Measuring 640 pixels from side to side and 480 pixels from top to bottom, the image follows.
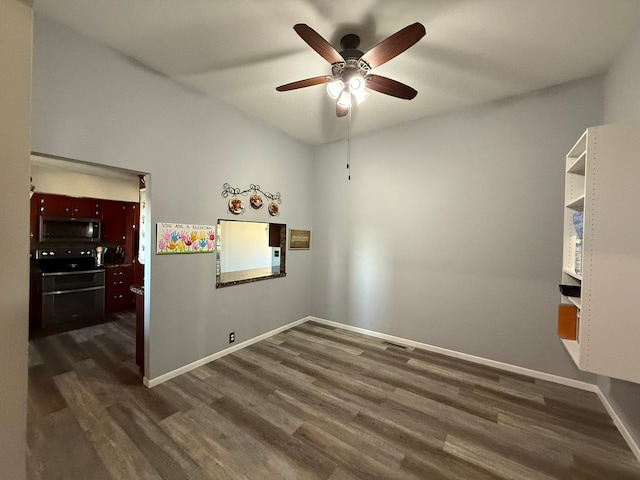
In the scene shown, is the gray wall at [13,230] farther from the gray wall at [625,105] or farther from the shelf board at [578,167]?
the gray wall at [625,105]

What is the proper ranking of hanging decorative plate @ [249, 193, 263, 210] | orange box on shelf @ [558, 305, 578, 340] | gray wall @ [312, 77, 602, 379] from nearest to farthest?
orange box on shelf @ [558, 305, 578, 340] → gray wall @ [312, 77, 602, 379] → hanging decorative plate @ [249, 193, 263, 210]

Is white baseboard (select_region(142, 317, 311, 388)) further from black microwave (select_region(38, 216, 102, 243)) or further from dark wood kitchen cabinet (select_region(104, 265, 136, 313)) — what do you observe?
black microwave (select_region(38, 216, 102, 243))

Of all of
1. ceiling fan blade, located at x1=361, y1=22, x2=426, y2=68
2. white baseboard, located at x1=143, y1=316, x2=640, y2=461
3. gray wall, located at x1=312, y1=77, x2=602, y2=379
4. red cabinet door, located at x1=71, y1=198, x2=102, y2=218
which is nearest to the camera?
ceiling fan blade, located at x1=361, y1=22, x2=426, y2=68

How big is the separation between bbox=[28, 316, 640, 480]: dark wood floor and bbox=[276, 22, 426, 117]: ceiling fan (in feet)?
8.53

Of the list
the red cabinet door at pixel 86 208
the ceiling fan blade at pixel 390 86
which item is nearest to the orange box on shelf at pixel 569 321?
the ceiling fan blade at pixel 390 86

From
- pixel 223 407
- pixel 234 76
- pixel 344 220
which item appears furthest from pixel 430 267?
pixel 234 76

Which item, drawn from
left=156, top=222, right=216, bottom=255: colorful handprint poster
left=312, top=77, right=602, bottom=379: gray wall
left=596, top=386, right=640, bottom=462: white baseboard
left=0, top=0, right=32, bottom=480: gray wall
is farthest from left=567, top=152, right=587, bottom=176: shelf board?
left=156, top=222, right=216, bottom=255: colorful handprint poster

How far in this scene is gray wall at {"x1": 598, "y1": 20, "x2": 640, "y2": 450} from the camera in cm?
173

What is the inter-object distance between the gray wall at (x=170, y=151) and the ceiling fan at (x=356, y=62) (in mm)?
1253

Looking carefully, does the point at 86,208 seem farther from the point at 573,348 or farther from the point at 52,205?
the point at 573,348

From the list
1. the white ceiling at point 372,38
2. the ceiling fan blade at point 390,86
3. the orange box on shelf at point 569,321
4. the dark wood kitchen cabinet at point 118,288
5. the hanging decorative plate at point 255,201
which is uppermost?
the white ceiling at point 372,38

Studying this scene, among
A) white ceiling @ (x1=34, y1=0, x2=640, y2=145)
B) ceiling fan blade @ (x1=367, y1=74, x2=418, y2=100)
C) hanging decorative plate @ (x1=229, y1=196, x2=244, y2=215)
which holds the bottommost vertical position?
hanging decorative plate @ (x1=229, y1=196, x2=244, y2=215)

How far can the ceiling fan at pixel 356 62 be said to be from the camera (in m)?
1.55

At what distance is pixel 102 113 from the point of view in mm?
2055
